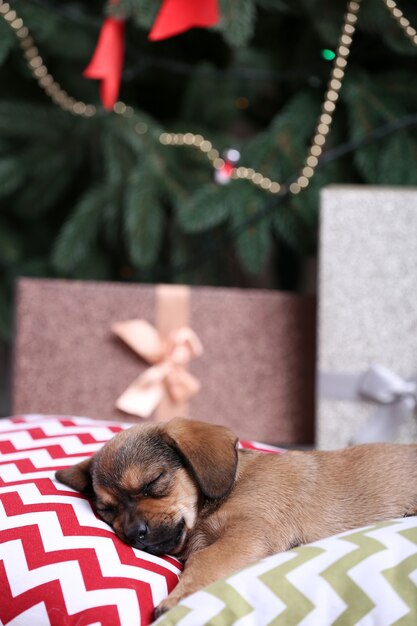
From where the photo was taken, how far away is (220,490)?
1156 millimetres

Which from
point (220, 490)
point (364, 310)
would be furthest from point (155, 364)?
point (220, 490)

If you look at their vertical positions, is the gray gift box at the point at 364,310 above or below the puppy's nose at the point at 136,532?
above

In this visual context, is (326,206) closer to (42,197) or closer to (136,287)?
(136,287)

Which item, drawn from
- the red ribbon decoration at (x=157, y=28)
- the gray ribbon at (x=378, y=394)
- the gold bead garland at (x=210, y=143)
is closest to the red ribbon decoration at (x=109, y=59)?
the red ribbon decoration at (x=157, y=28)

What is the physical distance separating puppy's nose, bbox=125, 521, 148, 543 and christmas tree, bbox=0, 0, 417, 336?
3.63 ft

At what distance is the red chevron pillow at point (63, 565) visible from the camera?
1.00m

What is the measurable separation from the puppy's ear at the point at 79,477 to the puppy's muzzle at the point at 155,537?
0.15m

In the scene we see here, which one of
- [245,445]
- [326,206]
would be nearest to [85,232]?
[326,206]

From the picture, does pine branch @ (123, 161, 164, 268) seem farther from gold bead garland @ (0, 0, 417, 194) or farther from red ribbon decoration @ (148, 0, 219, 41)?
red ribbon decoration @ (148, 0, 219, 41)

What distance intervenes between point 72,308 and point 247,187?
0.59 m

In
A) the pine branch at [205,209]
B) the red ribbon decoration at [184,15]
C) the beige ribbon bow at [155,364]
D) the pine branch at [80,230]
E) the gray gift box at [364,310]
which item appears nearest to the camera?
the red ribbon decoration at [184,15]

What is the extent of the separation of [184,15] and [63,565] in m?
1.25

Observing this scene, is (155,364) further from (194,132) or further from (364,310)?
(194,132)

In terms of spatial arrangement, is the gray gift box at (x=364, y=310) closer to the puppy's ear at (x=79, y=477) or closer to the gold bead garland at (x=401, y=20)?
the gold bead garland at (x=401, y=20)
